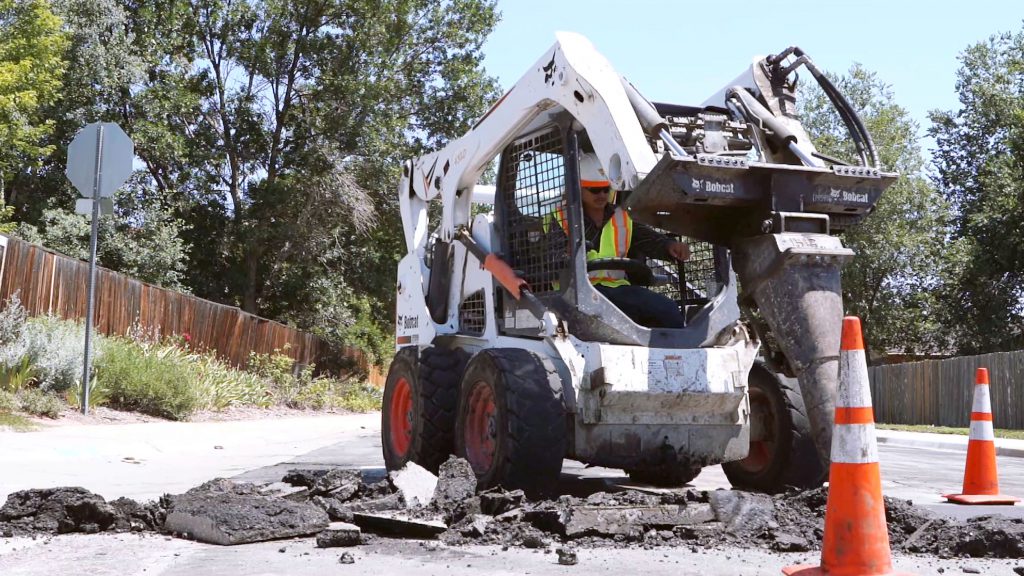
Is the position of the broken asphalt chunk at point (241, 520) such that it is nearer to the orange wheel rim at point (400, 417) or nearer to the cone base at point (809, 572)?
the cone base at point (809, 572)

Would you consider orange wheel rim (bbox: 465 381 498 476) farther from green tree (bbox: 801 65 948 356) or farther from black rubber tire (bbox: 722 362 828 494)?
green tree (bbox: 801 65 948 356)

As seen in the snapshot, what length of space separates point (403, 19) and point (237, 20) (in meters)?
4.36

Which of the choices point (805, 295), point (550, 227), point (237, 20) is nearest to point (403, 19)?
point (237, 20)

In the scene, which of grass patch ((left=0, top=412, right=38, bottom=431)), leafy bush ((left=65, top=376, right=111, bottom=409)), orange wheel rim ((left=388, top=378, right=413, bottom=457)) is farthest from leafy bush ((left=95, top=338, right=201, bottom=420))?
orange wheel rim ((left=388, top=378, right=413, bottom=457))

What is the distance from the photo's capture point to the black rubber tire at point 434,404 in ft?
25.2

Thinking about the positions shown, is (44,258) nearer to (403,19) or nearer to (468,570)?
(468,570)

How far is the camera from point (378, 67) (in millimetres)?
29109

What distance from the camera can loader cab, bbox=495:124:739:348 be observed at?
685 cm

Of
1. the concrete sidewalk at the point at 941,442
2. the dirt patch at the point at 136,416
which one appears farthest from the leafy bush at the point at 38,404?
the concrete sidewalk at the point at 941,442

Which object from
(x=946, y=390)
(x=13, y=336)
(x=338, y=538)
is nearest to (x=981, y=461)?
(x=338, y=538)

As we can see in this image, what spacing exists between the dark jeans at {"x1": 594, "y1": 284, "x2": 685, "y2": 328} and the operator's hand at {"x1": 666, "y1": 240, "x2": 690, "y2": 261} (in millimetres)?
495

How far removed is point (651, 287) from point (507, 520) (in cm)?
287

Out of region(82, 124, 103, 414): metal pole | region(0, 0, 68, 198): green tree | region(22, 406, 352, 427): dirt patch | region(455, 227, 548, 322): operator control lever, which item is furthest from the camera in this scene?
region(0, 0, 68, 198): green tree

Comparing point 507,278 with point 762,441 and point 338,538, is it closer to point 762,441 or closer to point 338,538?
point 762,441
